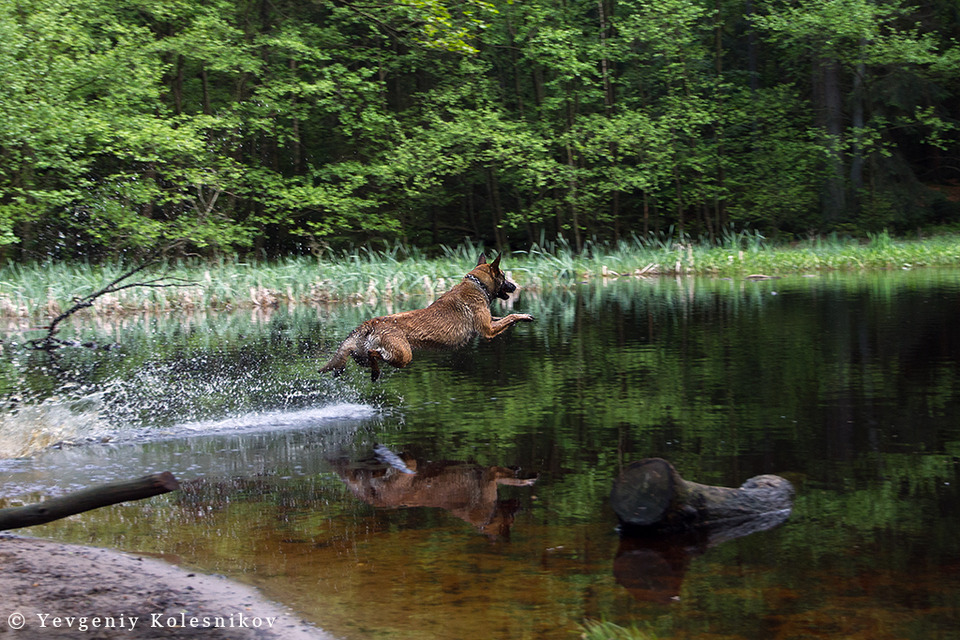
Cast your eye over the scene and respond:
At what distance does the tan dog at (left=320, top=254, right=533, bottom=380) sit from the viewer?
31.0 ft

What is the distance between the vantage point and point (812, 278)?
23.9m

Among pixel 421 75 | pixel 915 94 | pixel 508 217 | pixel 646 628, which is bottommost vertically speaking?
pixel 646 628

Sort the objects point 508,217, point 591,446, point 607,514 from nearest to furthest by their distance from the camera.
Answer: point 607,514
point 591,446
point 508,217

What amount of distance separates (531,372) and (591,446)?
14.0ft

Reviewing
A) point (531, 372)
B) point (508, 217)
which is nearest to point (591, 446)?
point (531, 372)

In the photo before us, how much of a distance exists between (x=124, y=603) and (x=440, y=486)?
268 centimetres

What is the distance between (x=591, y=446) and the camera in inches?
307

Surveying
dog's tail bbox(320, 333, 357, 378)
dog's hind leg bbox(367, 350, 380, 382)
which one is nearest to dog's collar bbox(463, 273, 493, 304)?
dog's hind leg bbox(367, 350, 380, 382)

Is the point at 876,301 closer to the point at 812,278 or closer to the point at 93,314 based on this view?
the point at 812,278

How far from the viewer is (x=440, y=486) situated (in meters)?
6.88

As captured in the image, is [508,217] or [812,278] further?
[508,217]

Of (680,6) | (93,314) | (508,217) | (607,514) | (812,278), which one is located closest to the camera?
(607,514)

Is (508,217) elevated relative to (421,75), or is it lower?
lower

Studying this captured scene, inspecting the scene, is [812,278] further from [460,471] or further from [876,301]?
Result: [460,471]
